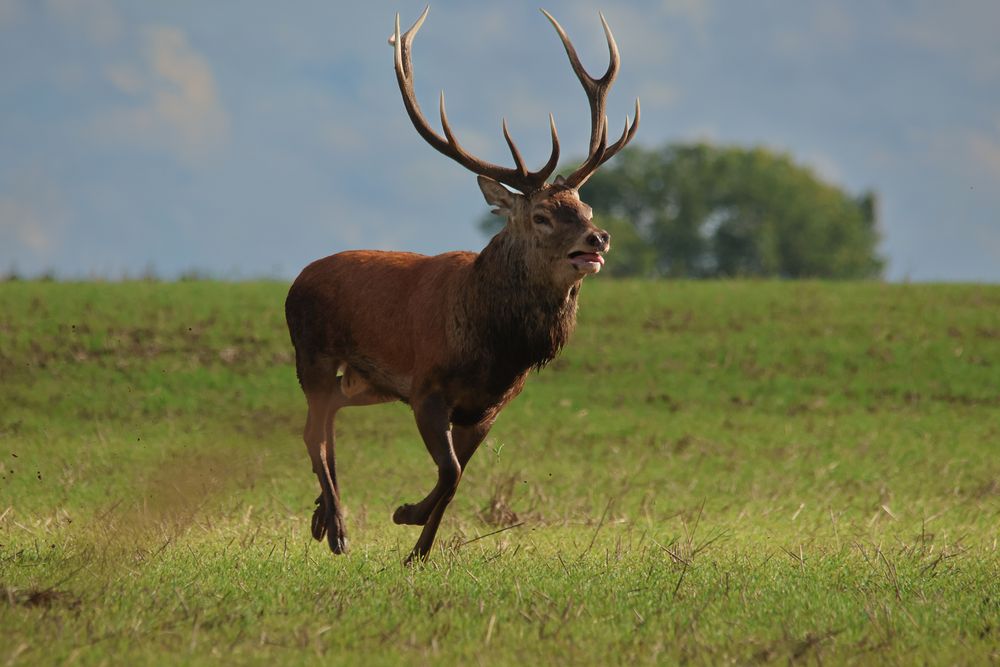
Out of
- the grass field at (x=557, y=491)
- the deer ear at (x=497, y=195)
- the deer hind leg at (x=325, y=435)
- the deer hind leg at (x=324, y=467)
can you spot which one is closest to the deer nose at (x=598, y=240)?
the deer ear at (x=497, y=195)

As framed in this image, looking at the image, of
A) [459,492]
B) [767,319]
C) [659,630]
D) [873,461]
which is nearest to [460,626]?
[659,630]

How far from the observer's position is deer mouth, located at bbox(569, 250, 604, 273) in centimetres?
808

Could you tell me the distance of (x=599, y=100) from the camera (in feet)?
31.3

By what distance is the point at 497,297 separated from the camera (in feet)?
28.0

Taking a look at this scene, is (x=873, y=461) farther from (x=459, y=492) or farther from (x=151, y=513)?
(x=151, y=513)

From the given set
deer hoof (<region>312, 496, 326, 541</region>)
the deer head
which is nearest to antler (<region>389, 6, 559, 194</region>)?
the deer head

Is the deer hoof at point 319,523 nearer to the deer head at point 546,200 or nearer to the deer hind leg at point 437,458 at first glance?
the deer hind leg at point 437,458

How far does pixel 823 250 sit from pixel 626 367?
45.0 m

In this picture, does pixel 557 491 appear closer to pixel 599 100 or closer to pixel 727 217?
pixel 599 100

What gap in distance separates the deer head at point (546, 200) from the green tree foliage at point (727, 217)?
50.1 metres

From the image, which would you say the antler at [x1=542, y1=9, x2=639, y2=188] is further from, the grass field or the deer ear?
the grass field

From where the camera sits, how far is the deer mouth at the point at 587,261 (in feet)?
26.5

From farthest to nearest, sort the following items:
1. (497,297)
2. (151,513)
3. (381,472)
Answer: (381,472)
(151,513)
(497,297)

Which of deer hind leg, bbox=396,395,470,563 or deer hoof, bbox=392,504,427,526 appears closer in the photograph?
deer hind leg, bbox=396,395,470,563
